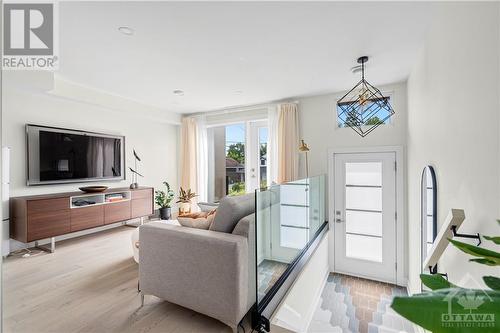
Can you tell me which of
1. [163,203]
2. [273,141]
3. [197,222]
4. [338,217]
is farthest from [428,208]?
[163,203]

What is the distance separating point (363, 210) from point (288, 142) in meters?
1.57

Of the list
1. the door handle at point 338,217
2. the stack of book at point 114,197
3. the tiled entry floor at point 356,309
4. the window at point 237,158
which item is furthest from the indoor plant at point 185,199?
the tiled entry floor at point 356,309

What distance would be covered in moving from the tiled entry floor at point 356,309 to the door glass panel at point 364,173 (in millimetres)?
1379

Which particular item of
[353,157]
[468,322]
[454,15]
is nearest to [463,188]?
[454,15]

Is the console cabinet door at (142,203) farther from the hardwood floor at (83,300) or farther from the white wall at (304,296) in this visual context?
the white wall at (304,296)

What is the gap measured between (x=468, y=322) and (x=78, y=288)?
10.2 ft

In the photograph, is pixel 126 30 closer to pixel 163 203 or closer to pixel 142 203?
pixel 142 203

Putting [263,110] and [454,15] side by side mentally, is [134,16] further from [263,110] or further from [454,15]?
[263,110]

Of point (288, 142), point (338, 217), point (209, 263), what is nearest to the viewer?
point (209, 263)

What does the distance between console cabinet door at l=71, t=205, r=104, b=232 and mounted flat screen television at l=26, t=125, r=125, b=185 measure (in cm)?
58

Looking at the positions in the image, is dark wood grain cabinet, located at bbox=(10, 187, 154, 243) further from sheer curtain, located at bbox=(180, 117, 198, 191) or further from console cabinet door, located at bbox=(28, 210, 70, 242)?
sheer curtain, located at bbox=(180, 117, 198, 191)

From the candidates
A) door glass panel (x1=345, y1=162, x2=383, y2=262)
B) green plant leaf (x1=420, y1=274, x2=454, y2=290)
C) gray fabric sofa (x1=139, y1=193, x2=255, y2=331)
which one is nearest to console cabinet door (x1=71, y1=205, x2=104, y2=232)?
gray fabric sofa (x1=139, y1=193, x2=255, y2=331)

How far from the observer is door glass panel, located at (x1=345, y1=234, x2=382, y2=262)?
3367 millimetres

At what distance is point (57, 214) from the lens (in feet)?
10.7
